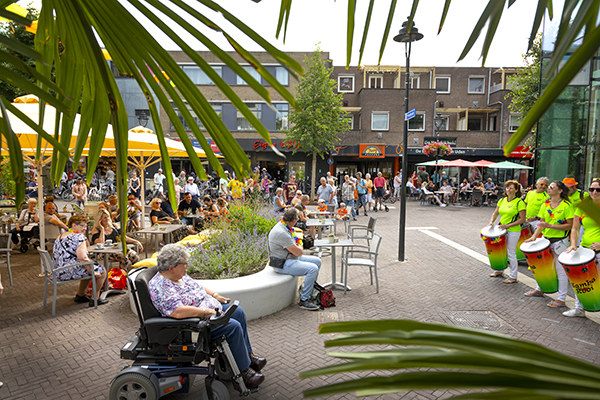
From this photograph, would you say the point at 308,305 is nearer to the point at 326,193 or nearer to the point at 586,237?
the point at 586,237

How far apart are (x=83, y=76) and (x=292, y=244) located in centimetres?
490

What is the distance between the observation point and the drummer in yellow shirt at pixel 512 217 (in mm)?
6676

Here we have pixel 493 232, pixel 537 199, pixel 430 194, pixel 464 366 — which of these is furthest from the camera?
pixel 430 194

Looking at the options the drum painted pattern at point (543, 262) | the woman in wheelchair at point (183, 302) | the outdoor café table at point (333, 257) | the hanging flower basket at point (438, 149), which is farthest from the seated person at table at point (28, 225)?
the hanging flower basket at point (438, 149)

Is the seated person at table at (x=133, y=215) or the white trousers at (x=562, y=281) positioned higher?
the seated person at table at (x=133, y=215)

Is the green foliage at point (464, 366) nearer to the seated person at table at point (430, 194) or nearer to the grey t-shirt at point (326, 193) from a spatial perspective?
the grey t-shirt at point (326, 193)

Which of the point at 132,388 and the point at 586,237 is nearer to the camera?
the point at 132,388

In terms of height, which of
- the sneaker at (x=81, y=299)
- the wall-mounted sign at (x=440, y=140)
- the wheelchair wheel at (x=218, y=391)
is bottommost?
the sneaker at (x=81, y=299)

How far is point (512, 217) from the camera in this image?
6.73m

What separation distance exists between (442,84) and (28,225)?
3072cm

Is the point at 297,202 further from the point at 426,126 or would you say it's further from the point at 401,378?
the point at 426,126

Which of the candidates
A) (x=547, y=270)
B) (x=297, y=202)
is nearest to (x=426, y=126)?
(x=297, y=202)

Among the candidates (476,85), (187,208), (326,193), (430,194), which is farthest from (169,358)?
(476,85)

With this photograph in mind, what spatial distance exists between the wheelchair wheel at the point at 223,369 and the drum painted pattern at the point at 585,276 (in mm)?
4379
